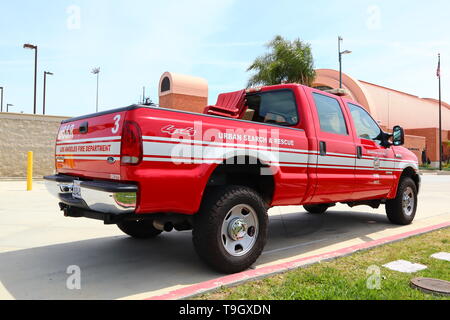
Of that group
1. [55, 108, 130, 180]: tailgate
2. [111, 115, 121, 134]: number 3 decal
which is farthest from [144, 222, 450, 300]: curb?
[111, 115, 121, 134]: number 3 decal

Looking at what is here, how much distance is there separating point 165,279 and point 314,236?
2.85 m

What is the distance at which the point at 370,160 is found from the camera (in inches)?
228

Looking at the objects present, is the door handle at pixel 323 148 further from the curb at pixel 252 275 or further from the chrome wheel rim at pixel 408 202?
the chrome wheel rim at pixel 408 202

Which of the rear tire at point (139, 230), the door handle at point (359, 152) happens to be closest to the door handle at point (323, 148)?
the door handle at point (359, 152)

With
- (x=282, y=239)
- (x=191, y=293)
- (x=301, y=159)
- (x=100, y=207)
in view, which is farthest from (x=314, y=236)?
(x=100, y=207)

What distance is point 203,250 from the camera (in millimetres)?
3648

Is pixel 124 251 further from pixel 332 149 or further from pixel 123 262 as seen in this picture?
pixel 332 149

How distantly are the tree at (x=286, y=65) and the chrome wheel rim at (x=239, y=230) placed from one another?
24.3m

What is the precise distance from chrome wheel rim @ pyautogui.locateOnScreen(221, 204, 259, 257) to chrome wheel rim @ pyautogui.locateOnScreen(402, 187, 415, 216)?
3925mm

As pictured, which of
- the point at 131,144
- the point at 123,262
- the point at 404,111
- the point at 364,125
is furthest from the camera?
the point at 404,111

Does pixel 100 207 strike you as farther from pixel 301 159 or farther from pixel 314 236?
pixel 314 236

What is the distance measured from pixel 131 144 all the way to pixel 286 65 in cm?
2606

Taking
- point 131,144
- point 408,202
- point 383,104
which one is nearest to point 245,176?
point 131,144

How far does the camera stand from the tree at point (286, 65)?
27656 mm
